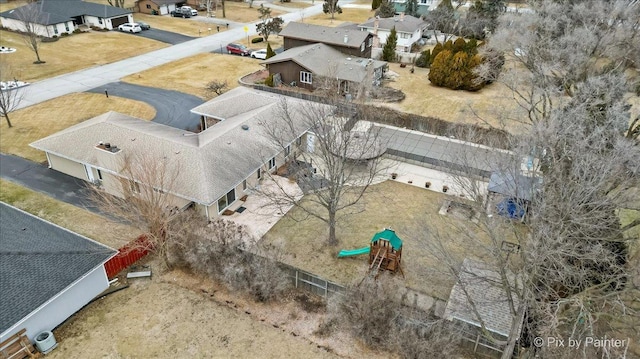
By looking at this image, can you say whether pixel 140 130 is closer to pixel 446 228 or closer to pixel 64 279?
pixel 64 279

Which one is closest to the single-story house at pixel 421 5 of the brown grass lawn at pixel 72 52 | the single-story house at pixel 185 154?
the brown grass lawn at pixel 72 52

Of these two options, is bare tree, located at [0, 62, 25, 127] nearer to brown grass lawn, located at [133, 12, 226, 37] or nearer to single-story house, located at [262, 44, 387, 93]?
single-story house, located at [262, 44, 387, 93]

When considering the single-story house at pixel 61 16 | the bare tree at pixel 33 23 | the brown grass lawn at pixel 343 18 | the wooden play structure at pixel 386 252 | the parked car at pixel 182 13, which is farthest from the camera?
the brown grass lawn at pixel 343 18

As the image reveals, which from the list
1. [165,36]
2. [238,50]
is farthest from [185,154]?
[165,36]

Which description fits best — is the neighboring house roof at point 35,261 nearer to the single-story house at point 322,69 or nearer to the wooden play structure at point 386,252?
the wooden play structure at point 386,252

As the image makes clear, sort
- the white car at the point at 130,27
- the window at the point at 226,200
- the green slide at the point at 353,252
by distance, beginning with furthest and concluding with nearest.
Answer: the white car at the point at 130,27, the window at the point at 226,200, the green slide at the point at 353,252

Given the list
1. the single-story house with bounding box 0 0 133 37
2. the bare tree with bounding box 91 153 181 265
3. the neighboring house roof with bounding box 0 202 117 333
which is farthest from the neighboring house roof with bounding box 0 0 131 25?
the bare tree with bounding box 91 153 181 265
